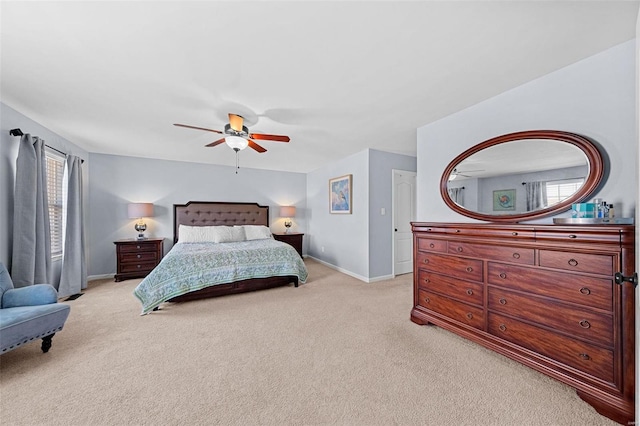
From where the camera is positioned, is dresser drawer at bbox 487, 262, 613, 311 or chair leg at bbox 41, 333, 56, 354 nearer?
dresser drawer at bbox 487, 262, 613, 311

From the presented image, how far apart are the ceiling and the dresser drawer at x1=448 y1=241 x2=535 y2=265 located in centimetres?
146

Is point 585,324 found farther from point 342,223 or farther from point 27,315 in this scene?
point 27,315

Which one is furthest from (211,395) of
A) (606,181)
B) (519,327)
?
(606,181)

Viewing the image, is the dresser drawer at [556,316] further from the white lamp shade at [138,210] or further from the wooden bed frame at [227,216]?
the white lamp shade at [138,210]

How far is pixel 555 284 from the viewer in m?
1.67

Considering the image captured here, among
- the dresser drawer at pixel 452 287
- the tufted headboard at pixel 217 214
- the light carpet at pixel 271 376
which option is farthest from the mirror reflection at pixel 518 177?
the tufted headboard at pixel 217 214

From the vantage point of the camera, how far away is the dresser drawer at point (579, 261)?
147 centimetres

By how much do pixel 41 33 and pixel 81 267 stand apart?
11.9ft

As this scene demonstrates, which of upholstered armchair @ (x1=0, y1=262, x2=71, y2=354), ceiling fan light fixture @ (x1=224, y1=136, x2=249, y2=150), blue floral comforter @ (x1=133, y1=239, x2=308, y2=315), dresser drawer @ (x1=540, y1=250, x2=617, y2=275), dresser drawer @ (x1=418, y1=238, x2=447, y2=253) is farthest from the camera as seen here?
blue floral comforter @ (x1=133, y1=239, x2=308, y2=315)

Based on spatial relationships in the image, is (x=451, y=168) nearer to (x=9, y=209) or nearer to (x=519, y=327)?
(x=519, y=327)

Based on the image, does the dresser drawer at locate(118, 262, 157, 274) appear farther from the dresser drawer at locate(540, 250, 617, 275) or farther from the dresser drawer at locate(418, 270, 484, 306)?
the dresser drawer at locate(540, 250, 617, 275)

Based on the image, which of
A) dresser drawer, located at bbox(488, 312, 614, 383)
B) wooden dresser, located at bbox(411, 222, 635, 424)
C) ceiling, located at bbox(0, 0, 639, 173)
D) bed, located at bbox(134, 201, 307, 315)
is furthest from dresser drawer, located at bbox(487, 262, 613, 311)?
bed, located at bbox(134, 201, 307, 315)

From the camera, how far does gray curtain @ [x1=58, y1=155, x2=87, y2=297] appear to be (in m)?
3.45

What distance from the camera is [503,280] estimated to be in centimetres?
194
